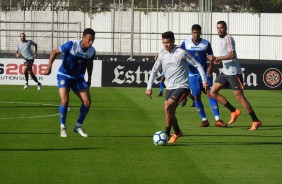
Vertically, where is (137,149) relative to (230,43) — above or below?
below

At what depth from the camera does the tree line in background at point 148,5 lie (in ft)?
168

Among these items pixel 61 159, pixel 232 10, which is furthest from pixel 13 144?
pixel 232 10

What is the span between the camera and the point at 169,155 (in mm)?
14930

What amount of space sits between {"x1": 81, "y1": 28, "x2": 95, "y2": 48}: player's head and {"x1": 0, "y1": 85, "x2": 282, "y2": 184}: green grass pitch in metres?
1.82

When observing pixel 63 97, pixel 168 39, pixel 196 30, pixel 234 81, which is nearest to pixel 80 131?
pixel 63 97

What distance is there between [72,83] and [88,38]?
1118mm

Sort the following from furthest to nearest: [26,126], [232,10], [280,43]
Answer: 1. [280,43]
2. [232,10]
3. [26,126]

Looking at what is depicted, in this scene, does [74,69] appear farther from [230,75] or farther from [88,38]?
[230,75]

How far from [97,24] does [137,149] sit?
42.4 meters

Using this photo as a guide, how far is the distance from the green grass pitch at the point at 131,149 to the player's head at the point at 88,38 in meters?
1.82

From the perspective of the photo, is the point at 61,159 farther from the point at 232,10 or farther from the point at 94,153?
the point at 232,10

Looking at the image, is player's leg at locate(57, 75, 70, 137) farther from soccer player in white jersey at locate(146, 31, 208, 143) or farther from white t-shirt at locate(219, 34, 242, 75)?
white t-shirt at locate(219, 34, 242, 75)

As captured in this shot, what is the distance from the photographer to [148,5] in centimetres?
5941

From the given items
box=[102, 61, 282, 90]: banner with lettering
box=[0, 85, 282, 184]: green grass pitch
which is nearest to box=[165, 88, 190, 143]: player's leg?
box=[0, 85, 282, 184]: green grass pitch
